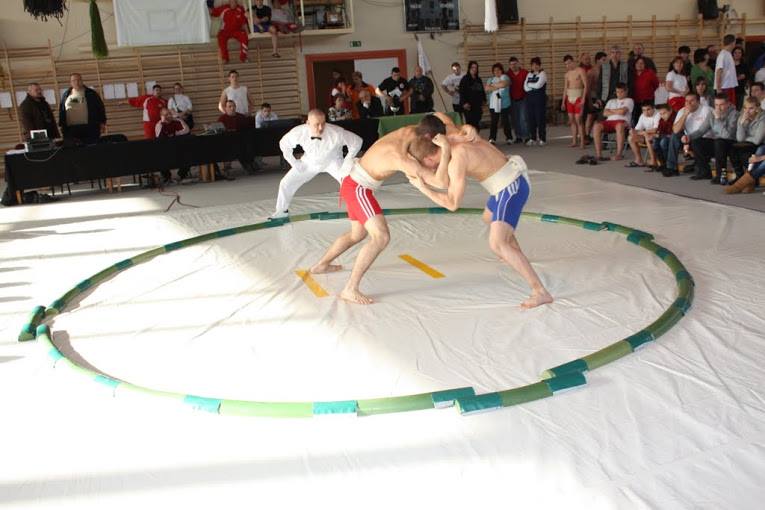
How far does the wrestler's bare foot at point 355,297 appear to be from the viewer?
4062mm

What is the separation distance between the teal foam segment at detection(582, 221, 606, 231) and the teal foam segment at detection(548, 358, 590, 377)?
2.64 metres

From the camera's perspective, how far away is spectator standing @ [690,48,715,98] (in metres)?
10.4

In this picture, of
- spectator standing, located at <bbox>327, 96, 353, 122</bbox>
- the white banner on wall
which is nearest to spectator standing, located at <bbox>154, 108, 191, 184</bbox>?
spectator standing, located at <bbox>327, 96, 353, 122</bbox>

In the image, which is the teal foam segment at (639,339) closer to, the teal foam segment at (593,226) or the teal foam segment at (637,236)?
the teal foam segment at (637,236)

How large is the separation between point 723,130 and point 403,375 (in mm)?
5287

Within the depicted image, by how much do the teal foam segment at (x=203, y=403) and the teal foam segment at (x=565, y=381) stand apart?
4.39ft

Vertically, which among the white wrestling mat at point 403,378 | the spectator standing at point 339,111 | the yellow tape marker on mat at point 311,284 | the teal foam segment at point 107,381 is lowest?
the white wrestling mat at point 403,378

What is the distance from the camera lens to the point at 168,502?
223 centimetres

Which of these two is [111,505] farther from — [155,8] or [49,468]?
[155,8]

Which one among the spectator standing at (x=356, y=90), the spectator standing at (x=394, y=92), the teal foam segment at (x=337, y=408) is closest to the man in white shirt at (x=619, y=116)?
the spectator standing at (x=394, y=92)

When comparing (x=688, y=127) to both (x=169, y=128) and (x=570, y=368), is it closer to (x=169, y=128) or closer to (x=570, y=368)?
(x=570, y=368)

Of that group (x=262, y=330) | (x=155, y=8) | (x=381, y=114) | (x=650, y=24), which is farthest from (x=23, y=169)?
(x=650, y=24)

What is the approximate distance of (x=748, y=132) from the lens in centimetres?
653

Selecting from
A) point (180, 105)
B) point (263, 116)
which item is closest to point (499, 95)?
point (263, 116)
